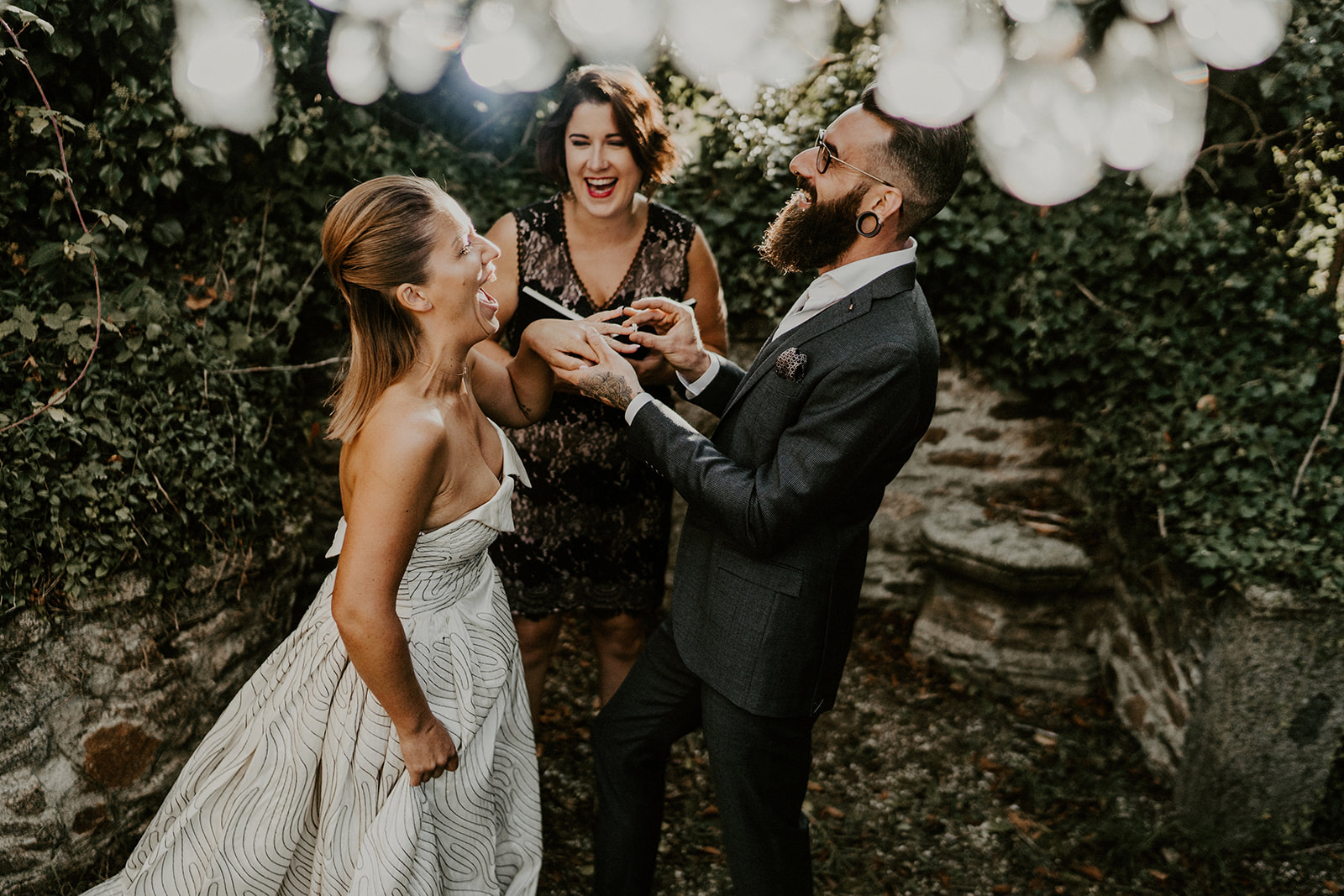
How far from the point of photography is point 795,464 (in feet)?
5.79

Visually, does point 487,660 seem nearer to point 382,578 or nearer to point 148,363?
point 382,578

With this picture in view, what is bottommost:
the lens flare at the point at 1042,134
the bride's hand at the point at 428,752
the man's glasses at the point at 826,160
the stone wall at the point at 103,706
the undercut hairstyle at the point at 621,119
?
the stone wall at the point at 103,706

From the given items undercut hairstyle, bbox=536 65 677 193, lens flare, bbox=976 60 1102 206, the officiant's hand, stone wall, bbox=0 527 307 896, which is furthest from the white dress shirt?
lens flare, bbox=976 60 1102 206

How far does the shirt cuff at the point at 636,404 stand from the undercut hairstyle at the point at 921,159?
2.48 ft

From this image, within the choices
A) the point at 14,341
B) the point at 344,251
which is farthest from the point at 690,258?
the point at 14,341

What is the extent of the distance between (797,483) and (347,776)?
1.17 metres

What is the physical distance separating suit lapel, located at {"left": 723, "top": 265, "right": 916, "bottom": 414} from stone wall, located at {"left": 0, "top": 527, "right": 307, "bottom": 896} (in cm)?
208

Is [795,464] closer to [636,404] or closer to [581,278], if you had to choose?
[636,404]

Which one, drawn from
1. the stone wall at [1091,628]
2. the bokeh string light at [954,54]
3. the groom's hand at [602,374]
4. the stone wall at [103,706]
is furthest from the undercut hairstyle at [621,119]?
the stone wall at [1091,628]

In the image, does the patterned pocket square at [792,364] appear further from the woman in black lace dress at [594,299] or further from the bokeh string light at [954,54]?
the bokeh string light at [954,54]

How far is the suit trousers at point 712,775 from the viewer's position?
6.70ft

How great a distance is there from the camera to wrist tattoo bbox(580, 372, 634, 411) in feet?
6.54

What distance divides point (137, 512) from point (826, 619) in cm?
215

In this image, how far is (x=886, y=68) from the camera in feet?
13.9
